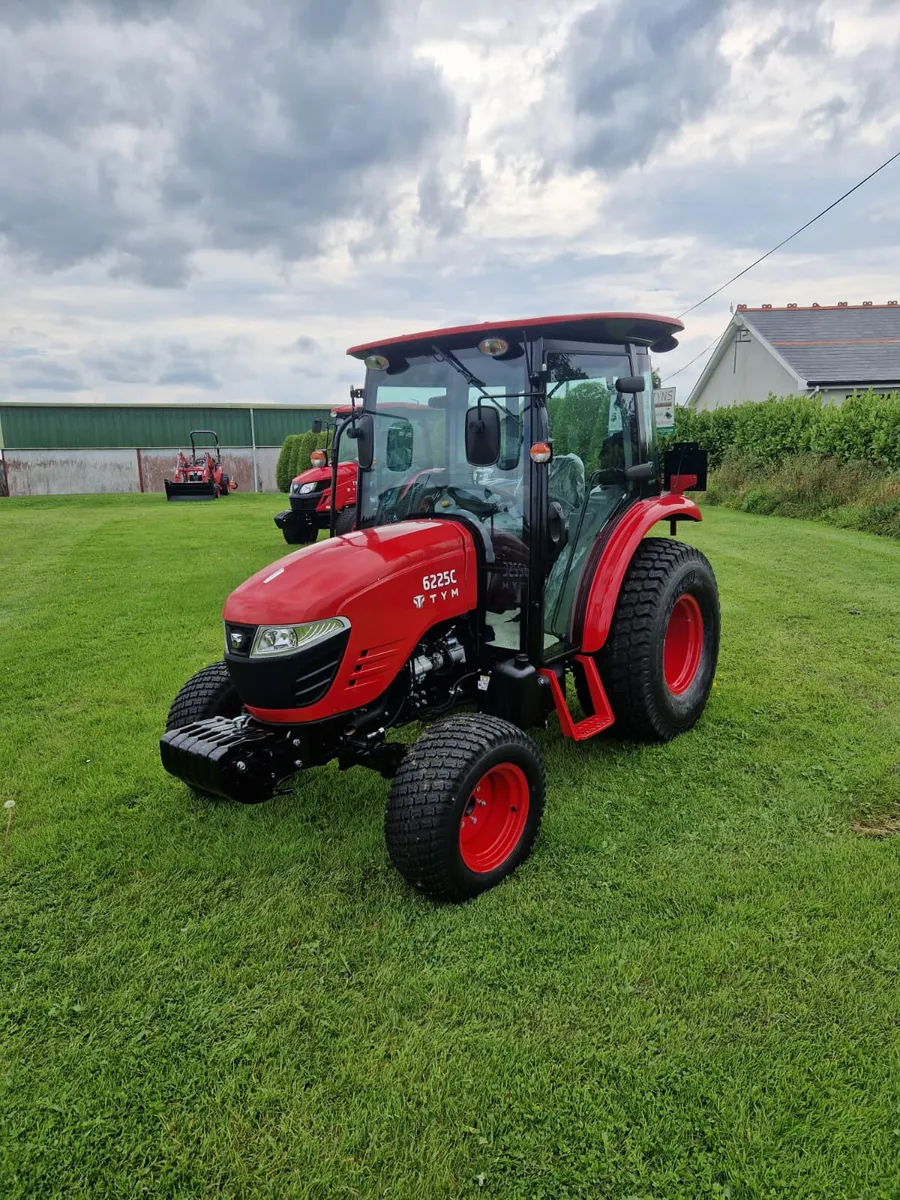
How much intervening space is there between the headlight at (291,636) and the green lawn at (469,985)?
901 mm

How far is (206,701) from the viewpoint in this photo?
11.4ft

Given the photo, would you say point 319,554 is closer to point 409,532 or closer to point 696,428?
point 409,532

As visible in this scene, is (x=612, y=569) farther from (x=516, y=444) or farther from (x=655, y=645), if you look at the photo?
(x=516, y=444)

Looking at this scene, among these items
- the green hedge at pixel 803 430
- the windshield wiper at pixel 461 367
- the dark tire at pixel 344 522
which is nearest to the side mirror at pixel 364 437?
the dark tire at pixel 344 522

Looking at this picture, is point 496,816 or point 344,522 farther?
point 344,522

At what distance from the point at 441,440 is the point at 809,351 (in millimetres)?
21110

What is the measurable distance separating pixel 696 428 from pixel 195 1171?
18.7 metres

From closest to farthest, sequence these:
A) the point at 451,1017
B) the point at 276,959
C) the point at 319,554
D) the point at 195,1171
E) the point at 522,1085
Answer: the point at 195,1171 < the point at 522,1085 < the point at 451,1017 < the point at 276,959 < the point at 319,554

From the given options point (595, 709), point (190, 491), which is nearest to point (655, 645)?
point (595, 709)

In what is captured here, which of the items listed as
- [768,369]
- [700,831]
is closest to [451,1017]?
[700,831]

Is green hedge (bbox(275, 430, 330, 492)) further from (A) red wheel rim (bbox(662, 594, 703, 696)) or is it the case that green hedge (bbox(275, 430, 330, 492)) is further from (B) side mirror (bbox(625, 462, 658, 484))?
(B) side mirror (bbox(625, 462, 658, 484))

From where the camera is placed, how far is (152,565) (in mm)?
9945

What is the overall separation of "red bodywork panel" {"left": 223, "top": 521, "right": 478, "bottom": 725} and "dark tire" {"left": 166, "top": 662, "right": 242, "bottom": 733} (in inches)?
21.5

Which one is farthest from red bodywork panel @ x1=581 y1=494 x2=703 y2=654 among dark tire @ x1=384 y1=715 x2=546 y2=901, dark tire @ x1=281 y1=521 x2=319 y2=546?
dark tire @ x1=281 y1=521 x2=319 y2=546
